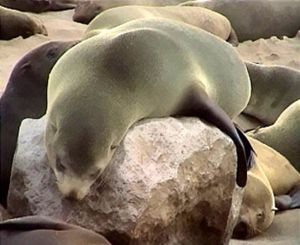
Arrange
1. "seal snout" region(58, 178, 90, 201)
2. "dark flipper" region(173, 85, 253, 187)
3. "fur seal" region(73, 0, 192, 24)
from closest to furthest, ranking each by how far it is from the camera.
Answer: "seal snout" region(58, 178, 90, 201), "dark flipper" region(173, 85, 253, 187), "fur seal" region(73, 0, 192, 24)

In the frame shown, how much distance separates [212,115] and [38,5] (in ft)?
15.9

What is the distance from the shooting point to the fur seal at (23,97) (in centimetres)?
354

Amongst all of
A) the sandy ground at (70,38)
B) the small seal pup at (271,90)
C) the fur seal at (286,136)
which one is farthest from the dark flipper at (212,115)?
the small seal pup at (271,90)

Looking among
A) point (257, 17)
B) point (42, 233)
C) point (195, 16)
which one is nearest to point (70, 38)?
point (195, 16)

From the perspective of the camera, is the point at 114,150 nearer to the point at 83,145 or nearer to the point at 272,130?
the point at 83,145

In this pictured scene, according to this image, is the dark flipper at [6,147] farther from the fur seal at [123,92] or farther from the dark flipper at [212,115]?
the dark flipper at [212,115]

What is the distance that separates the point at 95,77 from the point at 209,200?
608mm

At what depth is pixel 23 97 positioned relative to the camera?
12.1ft

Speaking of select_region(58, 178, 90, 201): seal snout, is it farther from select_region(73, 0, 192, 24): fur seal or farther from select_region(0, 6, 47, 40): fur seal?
select_region(73, 0, 192, 24): fur seal

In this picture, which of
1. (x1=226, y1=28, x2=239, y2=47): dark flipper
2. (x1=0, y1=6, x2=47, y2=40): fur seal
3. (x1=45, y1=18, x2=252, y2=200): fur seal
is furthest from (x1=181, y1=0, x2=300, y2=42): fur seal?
(x1=45, y1=18, x2=252, y2=200): fur seal

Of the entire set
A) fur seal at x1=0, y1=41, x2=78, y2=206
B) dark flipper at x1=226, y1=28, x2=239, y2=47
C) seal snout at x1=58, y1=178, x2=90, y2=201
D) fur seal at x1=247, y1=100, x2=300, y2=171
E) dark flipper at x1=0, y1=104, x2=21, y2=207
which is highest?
seal snout at x1=58, y1=178, x2=90, y2=201

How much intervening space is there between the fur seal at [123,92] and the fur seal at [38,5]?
408cm

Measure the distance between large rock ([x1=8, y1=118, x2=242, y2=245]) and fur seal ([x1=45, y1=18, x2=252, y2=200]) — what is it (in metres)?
0.07

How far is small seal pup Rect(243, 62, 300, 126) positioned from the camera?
6074 mm
